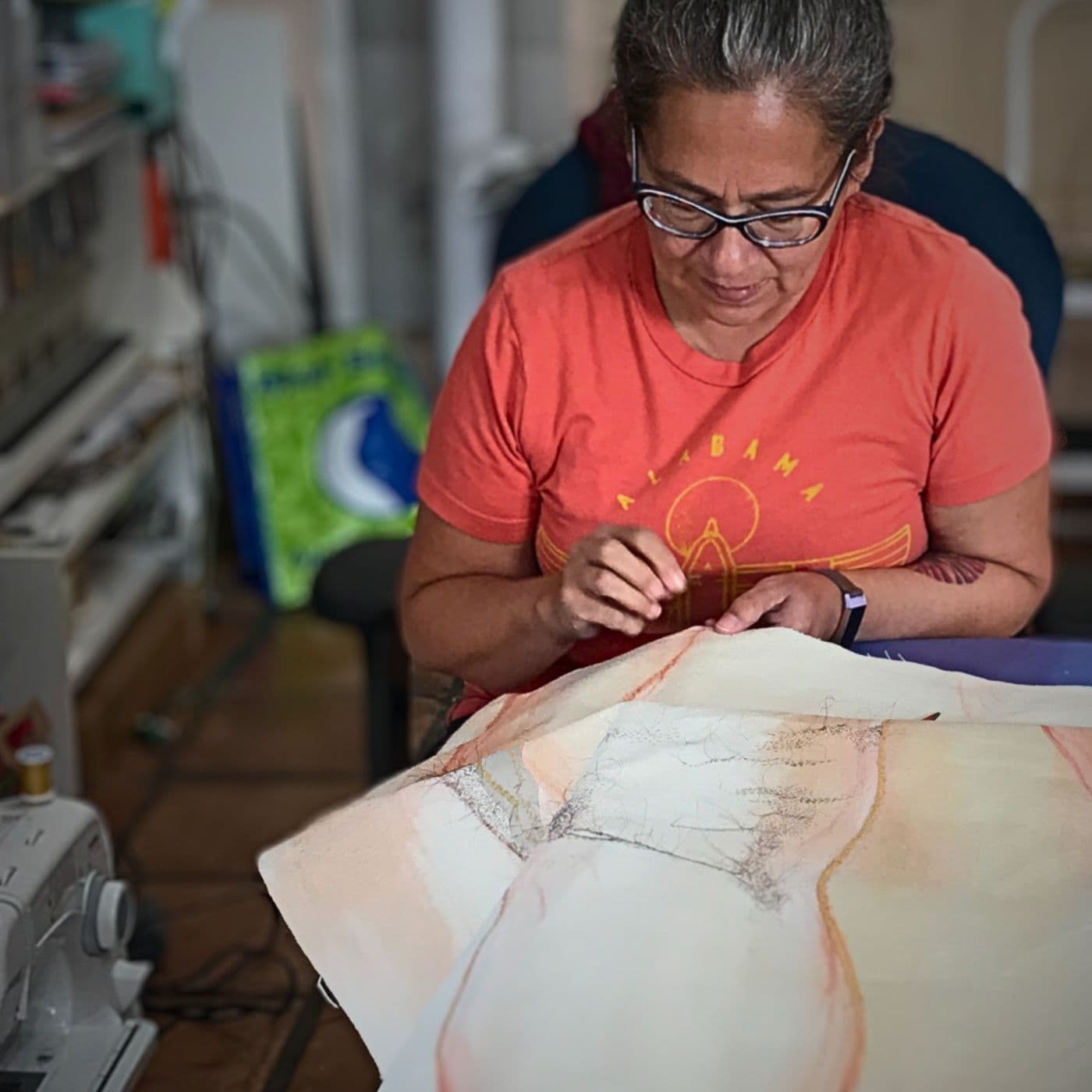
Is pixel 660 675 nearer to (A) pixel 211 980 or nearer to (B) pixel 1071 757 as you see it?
(B) pixel 1071 757

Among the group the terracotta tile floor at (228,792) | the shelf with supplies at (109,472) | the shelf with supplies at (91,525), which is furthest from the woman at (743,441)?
the shelf with supplies at (109,472)

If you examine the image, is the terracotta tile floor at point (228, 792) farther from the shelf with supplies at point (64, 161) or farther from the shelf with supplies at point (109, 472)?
the shelf with supplies at point (64, 161)

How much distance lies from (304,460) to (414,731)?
199 centimetres

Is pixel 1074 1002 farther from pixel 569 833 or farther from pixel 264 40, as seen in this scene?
pixel 264 40

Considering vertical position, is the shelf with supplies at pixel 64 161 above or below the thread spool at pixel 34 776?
above

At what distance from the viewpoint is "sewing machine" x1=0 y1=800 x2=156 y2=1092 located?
1.30 m

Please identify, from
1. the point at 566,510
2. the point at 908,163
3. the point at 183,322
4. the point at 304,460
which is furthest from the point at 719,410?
the point at 304,460

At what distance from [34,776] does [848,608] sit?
0.68m

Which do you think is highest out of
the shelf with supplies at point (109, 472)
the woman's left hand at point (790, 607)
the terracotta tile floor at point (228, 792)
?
the woman's left hand at point (790, 607)

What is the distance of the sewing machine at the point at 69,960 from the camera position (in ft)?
4.27

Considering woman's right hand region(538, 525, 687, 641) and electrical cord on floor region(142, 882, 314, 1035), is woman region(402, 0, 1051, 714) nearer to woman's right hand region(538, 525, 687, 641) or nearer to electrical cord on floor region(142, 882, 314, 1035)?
woman's right hand region(538, 525, 687, 641)

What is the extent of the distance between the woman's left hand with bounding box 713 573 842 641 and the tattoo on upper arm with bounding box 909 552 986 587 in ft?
0.42

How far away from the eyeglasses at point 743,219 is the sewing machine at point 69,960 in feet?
2.21

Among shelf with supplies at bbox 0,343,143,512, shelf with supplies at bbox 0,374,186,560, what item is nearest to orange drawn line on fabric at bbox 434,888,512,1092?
shelf with supplies at bbox 0,374,186,560
